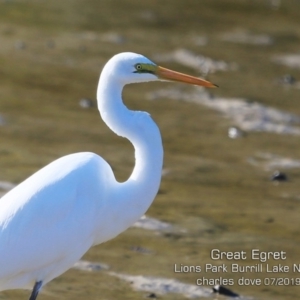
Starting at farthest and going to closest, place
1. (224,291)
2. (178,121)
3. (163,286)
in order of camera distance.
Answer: (178,121) < (163,286) < (224,291)

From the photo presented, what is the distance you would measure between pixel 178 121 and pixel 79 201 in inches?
180

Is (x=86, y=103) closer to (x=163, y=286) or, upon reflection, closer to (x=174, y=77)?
(x=163, y=286)

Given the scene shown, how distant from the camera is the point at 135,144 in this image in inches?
196

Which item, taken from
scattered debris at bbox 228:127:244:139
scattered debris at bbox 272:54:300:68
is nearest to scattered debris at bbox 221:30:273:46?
scattered debris at bbox 272:54:300:68

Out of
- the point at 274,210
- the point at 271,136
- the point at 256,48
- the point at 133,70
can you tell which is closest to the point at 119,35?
the point at 256,48

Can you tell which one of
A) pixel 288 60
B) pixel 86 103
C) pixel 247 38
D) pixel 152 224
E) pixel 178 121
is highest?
pixel 247 38

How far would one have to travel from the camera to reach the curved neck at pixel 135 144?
4.94 meters

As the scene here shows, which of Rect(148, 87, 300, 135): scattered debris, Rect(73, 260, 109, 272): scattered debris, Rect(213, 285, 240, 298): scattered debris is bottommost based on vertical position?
Rect(213, 285, 240, 298): scattered debris

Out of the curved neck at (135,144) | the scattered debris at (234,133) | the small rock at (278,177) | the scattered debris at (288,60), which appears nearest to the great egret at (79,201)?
the curved neck at (135,144)

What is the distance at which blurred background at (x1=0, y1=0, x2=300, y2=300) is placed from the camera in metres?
6.43

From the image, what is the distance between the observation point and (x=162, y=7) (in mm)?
13492

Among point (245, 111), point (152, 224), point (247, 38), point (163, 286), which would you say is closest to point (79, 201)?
point (163, 286)

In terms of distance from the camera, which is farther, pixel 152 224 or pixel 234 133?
pixel 234 133

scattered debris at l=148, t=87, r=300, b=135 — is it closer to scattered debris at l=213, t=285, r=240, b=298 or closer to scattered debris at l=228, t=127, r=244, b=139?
scattered debris at l=228, t=127, r=244, b=139
